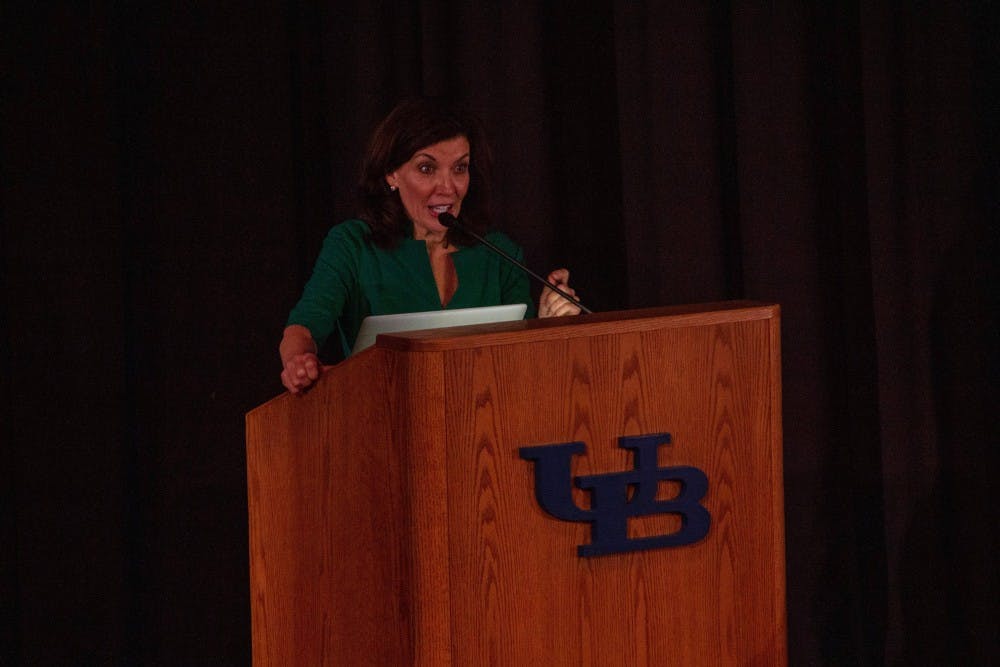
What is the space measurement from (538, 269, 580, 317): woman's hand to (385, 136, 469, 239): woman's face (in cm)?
30

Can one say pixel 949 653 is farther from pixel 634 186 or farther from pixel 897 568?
pixel 634 186

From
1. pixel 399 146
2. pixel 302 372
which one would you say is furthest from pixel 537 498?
pixel 399 146

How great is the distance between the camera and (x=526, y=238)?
2.89 metres

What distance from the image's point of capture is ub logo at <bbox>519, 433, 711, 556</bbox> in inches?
58.8

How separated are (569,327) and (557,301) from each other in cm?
48

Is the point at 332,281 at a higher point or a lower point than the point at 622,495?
higher

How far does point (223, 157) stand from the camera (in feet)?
8.87

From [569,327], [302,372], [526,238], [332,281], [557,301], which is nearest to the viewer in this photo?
[569,327]

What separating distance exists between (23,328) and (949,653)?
7.52 ft

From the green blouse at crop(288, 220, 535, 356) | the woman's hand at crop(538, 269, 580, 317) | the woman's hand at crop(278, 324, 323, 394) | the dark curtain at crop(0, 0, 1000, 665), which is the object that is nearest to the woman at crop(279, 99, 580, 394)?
the green blouse at crop(288, 220, 535, 356)

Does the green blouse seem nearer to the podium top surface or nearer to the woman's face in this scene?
the woman's face

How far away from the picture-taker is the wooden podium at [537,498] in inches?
57.4

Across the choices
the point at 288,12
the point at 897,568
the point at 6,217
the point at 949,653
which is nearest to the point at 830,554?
the point at 897,568

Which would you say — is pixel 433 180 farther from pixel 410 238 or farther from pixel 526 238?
pixel 526 238
